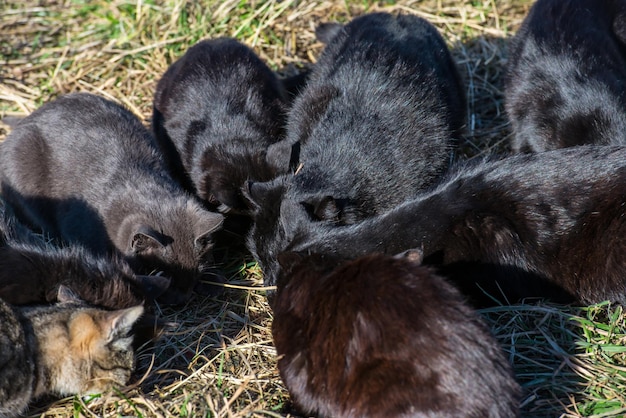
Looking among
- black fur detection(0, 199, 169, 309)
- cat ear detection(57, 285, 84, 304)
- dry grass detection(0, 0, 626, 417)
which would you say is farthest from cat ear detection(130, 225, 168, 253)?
cat ear detection(57, 285, 84, 304)

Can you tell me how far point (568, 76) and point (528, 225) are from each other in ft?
6.35

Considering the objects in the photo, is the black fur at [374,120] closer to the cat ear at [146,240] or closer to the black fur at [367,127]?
the black fur at [367,127]

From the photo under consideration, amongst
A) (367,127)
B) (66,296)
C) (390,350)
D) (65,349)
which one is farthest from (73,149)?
(390,350)

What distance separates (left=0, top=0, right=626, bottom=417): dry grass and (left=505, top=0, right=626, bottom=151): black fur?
477 millimetres

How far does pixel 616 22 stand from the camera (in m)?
6.81

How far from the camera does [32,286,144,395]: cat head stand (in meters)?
4.21

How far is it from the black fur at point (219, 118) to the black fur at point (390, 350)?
193cm

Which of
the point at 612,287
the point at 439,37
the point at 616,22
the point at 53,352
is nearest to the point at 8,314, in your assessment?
the point at 53,352

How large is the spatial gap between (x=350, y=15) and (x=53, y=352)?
5.12m

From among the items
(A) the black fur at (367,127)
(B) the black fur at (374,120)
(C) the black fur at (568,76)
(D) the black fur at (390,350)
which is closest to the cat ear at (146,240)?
(A) the black fur at (367,127)

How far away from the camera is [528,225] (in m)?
4.83

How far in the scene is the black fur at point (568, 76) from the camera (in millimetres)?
5922

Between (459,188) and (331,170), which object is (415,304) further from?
(331,170)

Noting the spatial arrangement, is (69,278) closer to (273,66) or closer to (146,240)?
(146,240)
